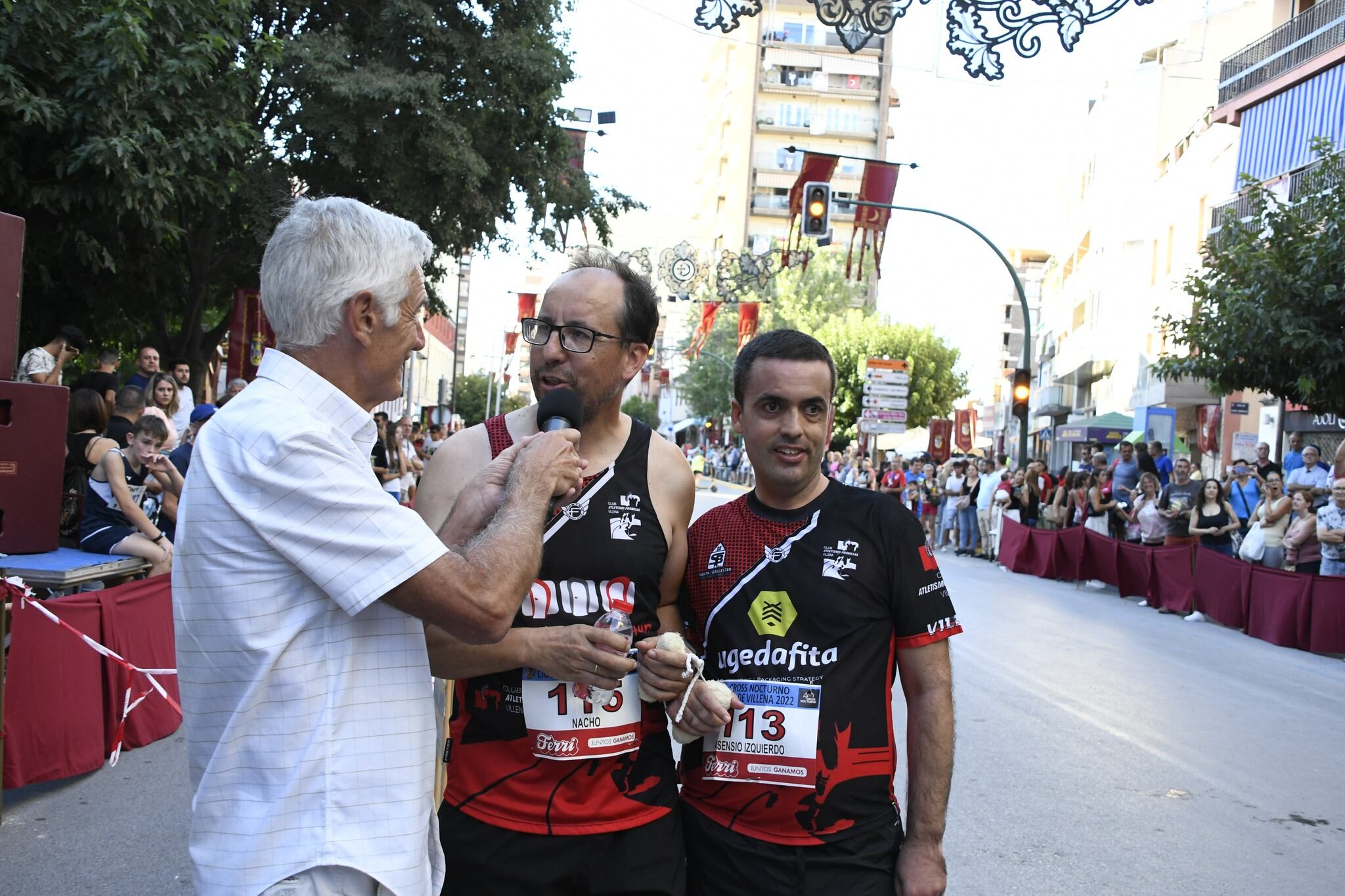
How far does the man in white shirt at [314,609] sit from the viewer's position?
6.60 ft

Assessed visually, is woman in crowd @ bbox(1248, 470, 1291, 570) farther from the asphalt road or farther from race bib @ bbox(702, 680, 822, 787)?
race bib @ bbox(702, 680, 822, 787)

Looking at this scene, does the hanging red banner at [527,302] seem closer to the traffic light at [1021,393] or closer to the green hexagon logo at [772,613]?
the traffic light at [1021,393]

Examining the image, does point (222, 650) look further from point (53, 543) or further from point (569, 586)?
point (53, 543)

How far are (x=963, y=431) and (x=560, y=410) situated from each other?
4578cm

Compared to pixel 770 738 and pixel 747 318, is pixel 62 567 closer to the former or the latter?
pixel 770 738

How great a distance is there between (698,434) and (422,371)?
87.6 feet

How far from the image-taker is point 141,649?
694 cm

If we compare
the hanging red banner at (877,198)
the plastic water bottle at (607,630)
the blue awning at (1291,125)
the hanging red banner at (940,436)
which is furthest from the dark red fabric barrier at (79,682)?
the hanging red banner at (940,436)

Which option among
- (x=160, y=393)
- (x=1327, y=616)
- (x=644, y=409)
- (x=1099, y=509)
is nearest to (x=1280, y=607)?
(x=1327, y=616)

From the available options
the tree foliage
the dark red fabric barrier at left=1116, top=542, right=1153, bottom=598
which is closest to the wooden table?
the tree foliage

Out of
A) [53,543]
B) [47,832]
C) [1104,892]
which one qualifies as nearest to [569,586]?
[1104,892]

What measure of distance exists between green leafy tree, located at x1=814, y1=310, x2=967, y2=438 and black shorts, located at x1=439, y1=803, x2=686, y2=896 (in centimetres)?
5600

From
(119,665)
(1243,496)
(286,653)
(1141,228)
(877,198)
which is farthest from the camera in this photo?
(1141,228)

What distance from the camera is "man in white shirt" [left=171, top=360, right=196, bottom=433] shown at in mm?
12531
